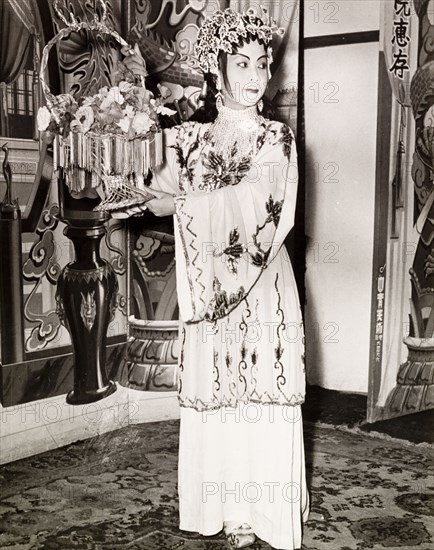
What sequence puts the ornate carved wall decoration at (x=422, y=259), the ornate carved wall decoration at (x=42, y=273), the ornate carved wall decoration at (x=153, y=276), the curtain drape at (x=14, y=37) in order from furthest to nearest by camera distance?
1. the ornate carved wall decoration at (x=153, y=276)
2. the ornate carved wall decoration at (x=422, y=259)
3. the ornate carved wall decoration at (x=42, y=273)
4. the curtain drape at (x=14, y=37)

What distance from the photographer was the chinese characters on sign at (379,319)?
3.60 m

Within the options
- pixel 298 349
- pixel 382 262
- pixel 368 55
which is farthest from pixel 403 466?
pixel 368 55

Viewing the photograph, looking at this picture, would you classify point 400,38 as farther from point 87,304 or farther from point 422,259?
point 87,304

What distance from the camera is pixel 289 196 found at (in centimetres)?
221

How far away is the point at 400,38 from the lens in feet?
11.4

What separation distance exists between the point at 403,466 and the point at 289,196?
1534 millimetres

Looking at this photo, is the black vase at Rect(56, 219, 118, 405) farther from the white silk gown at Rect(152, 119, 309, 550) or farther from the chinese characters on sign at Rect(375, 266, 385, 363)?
the chinese characters on sign at Rect(375, 266, 385, 363)

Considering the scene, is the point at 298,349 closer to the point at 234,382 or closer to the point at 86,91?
the point at 234,382

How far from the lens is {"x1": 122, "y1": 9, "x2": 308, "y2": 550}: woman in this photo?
217 centimetres

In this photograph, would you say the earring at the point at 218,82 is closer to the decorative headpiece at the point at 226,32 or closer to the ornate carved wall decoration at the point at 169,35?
the decorative headpiece at the point at 226,32

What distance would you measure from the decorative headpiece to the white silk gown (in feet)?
0.74

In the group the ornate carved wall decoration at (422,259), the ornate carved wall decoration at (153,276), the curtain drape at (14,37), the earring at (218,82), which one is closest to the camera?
the earring at (218,82)

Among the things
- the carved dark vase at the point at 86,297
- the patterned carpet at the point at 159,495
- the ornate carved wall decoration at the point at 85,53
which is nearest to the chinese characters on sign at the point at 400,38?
the ornate carved wall decoration at the point at 85,53

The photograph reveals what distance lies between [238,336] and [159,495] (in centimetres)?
86
